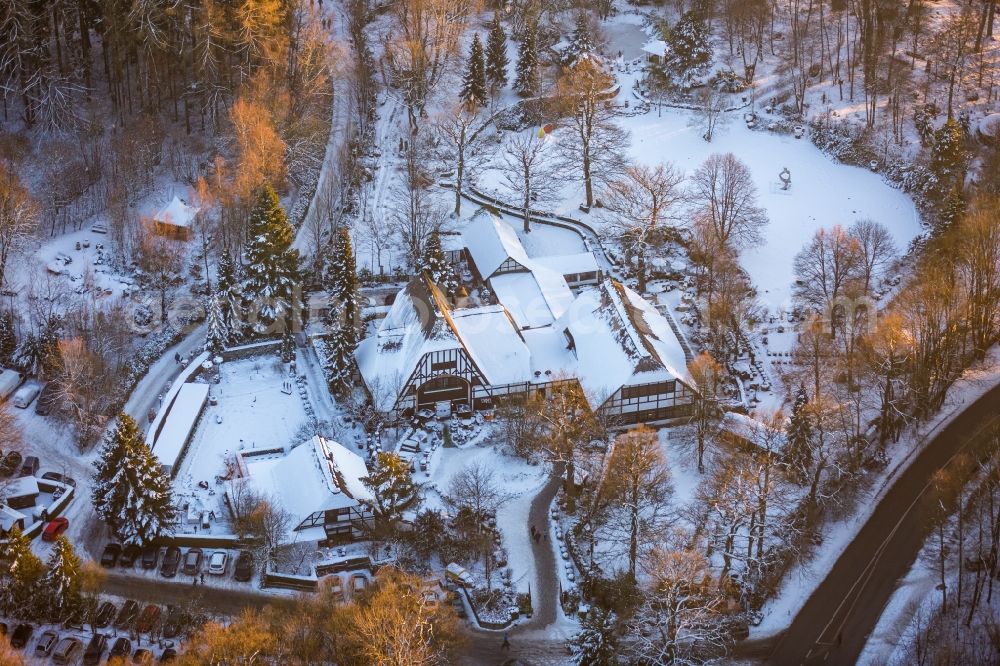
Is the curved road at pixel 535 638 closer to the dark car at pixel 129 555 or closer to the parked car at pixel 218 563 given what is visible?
the parked car at pixel 218 563

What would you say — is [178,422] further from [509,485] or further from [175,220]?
[175,220]

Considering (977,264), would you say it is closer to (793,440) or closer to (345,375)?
(793,440)

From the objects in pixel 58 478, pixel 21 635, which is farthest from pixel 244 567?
pixel 58 478

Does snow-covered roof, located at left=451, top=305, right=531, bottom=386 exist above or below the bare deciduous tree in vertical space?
below

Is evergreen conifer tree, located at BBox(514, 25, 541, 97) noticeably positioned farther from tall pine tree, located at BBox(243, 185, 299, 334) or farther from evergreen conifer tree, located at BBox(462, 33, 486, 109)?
tall pine tree, located at BBox(243, 185, 299, 334)

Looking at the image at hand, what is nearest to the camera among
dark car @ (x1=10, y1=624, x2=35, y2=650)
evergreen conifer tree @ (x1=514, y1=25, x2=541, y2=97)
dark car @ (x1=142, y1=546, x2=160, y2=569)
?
dark car @ (x1=10, y1=624, x2=35, y2=650)

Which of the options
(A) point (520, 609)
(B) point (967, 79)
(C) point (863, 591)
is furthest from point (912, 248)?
(A) point (520, 609)

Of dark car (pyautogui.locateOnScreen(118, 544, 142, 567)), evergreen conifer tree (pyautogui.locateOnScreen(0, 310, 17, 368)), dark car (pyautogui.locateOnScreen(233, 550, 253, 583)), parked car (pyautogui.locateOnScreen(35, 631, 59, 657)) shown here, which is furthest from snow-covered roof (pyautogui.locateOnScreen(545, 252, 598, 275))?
parked car (pyautogui.locateOnScreen(35, 631, 59, 657))
